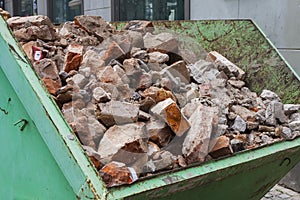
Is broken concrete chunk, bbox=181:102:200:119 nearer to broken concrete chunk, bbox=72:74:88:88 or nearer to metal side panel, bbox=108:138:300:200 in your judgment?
metal side panel, bbox=108:138:300:200

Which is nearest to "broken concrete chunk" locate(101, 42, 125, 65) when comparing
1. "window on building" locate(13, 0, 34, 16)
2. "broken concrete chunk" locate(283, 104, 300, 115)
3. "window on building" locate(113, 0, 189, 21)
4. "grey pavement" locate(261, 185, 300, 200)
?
"broken concrete chunk" locate(283, 104, 300, 115)

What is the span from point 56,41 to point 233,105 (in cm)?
91

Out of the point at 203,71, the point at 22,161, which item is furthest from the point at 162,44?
the point at 22,161

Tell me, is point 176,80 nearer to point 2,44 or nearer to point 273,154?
point 273,154

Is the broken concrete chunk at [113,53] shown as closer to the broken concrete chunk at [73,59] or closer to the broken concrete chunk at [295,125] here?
the broken concrete chunk at [73,59]

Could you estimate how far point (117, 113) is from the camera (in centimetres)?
140

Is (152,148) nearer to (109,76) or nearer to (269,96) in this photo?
(109,76)

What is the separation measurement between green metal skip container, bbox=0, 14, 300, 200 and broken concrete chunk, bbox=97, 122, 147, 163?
17 centimetres

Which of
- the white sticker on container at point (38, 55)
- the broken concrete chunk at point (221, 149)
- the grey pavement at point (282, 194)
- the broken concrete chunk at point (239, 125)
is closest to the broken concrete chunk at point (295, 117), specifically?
the broken concrete chunk at point (239, 125)

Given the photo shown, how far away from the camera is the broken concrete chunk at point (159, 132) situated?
55.1 inches

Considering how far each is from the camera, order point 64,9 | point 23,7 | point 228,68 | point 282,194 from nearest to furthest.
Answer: point 228,68 < point 282,194 < point 64,9 < point 23,7

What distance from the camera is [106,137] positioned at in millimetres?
1314

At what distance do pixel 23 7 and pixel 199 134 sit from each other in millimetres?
8375

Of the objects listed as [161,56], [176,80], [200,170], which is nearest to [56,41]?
[161,56]
